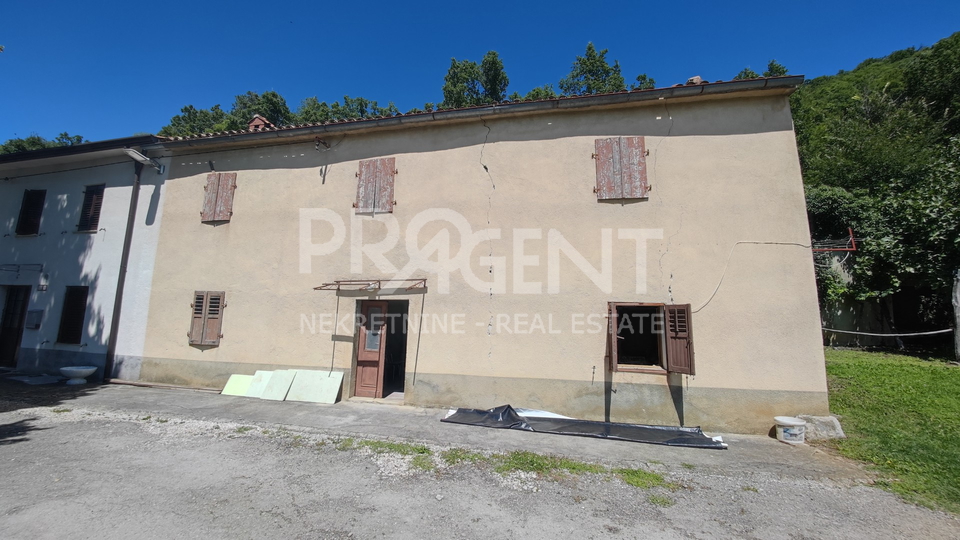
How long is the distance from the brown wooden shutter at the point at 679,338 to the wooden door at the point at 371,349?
5.41m

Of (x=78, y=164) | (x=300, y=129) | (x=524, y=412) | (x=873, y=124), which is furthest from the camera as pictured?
(x=873, y=124)

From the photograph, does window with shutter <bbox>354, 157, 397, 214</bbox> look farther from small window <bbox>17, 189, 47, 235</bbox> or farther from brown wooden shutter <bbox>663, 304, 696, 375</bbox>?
small window <bbox>17, 189, 47, 235</bbox>

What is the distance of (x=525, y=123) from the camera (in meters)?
7.40

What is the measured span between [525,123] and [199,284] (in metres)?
8.13

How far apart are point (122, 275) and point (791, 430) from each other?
45.9ft

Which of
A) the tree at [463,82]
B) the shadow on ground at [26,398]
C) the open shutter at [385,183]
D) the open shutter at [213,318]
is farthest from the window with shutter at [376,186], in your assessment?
the tree at [463,82]

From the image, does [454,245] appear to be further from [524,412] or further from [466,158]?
[524,412]

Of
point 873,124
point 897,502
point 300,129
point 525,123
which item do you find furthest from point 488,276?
point 873,124

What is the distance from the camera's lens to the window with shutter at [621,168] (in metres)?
6.79

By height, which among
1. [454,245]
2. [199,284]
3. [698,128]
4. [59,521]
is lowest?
[59,521]

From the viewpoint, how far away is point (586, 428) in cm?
592

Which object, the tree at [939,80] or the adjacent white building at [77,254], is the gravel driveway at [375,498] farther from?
the tree at [939,80]

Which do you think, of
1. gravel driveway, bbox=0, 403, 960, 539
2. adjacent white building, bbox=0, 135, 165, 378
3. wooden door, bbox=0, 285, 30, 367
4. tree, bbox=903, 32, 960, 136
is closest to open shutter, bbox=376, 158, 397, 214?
gravel driveway, bbox=0, 403, 960, 539

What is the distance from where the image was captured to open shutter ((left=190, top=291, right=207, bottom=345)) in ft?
26.8
